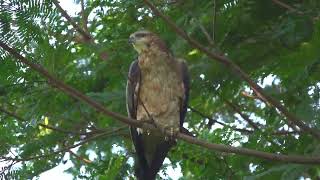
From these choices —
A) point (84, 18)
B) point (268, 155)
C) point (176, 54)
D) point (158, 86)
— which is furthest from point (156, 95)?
point (268, 155)

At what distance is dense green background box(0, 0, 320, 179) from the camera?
12.8 feet

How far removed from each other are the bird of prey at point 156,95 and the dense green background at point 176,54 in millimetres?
125

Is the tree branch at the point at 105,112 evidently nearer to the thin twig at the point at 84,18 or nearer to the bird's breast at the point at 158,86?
the bird's breast at the point at 158,86

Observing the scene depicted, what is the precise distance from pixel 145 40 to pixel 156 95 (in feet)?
1.95

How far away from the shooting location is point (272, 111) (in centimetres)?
588

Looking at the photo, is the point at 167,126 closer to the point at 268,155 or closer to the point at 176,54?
the point at 176,54

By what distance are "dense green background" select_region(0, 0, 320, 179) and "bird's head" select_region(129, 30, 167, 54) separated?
78mm

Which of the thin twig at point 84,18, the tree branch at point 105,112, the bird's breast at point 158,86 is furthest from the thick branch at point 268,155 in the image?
the thin twig at point 84,18

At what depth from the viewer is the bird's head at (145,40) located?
222 inches

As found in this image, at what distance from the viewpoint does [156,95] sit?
238 inches

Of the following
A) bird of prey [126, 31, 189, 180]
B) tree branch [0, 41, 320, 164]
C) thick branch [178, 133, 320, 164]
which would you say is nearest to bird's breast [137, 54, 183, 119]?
bird of prey [126, 31, 189, 180]

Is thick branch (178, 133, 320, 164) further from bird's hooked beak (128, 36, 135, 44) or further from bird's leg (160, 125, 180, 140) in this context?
bird's hooked beak (128, 36, 135, 44)

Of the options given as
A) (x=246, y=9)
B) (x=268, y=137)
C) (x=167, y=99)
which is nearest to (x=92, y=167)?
(x=167, y=99)

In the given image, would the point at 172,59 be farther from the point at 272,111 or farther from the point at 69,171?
the point at 69,171
